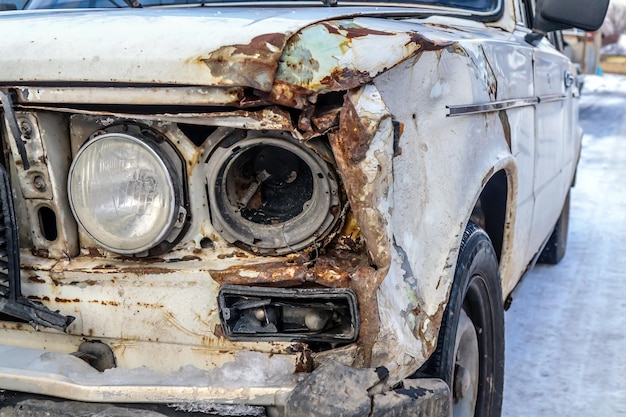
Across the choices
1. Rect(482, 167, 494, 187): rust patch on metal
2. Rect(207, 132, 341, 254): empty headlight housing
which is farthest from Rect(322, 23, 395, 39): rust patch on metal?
Rect(482, 167, 494, 187): rust patch on metal

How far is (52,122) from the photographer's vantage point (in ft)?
5.66

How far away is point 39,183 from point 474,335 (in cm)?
132

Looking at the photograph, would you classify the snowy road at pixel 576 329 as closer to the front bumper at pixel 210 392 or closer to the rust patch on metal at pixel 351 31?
the front bumper at pixel 210 392

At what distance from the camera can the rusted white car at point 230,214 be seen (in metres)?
1.53

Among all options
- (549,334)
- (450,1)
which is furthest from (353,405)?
(549,334)

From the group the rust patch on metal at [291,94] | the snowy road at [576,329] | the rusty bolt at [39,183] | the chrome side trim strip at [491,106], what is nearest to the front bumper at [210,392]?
the rusty bolt at [39,183]

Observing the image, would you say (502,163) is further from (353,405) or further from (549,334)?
(549,334)

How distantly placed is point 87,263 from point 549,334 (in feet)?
8.71

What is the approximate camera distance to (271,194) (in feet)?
5.73

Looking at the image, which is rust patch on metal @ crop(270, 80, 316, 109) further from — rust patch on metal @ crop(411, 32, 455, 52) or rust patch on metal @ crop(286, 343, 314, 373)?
rust patch on metal @ crop(286, 343, 314, 373)

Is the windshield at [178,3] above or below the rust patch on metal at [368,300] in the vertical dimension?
above

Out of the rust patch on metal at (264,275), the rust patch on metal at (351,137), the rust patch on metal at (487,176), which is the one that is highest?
the rust patch on metal at (351,137)

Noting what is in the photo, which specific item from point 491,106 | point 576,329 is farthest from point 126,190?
point 576,329

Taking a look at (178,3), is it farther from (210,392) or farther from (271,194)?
(210,392)
